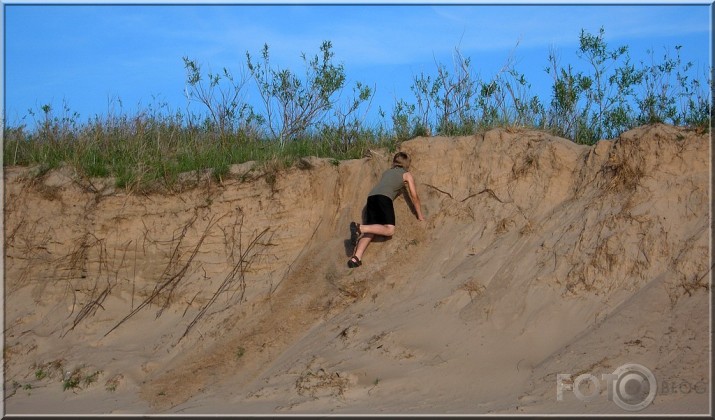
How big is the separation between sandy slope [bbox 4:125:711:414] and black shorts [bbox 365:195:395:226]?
0.89 ft

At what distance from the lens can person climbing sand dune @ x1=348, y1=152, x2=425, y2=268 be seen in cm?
983

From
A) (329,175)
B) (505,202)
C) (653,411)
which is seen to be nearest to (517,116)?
(505,202)

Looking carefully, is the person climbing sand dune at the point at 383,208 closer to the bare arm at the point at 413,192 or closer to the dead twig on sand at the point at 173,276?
the bare arm at the point at 413,192

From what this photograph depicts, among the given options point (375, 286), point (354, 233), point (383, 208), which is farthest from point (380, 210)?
point (375, 286)

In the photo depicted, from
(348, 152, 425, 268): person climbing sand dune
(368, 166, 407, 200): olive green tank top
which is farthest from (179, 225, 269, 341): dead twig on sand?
(368, 166, 407, 200): olive green tank top

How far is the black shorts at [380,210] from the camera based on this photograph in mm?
9836

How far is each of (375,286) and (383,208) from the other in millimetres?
917

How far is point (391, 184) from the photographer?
991cm

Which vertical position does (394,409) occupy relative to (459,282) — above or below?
below

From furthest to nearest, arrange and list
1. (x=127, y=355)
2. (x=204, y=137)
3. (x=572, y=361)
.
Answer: (x=204, y=137)
(x=127, y=355)
(x=572, y=361)

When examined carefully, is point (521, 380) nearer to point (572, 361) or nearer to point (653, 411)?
point (572, 361)

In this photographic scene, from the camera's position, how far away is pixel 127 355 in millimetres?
10211

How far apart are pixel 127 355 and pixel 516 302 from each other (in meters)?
4.81

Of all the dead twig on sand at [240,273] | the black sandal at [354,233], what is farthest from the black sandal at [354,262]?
the dead twig on sand at [240,273]
